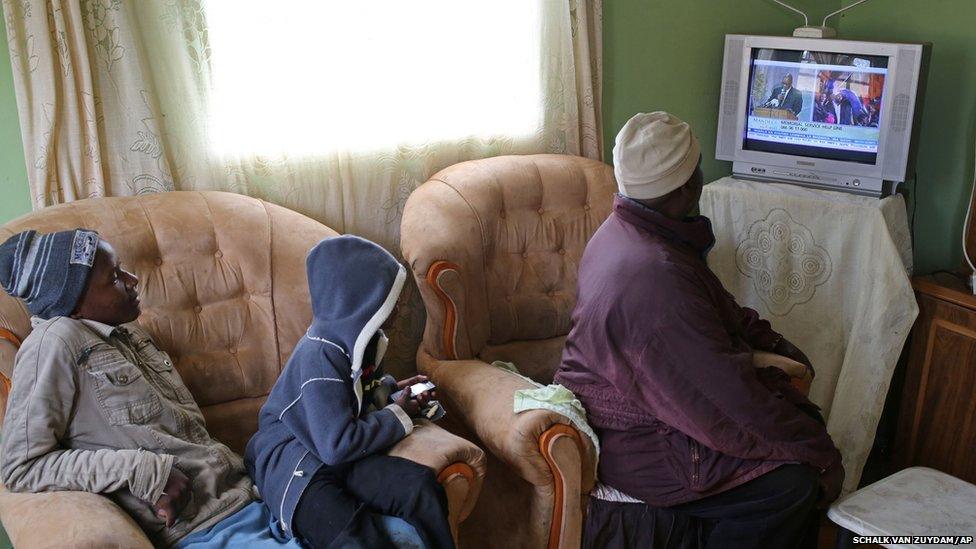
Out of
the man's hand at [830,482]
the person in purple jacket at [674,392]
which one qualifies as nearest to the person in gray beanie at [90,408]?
the person in purple jacket at [674,392]

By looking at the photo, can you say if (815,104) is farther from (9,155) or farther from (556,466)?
(9,155)

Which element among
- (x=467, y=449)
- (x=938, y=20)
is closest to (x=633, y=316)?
(x=467, y=449)

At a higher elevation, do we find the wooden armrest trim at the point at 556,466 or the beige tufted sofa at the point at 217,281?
the beige tufted sofa at the point at 217,281

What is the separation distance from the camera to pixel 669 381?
70.1 inches

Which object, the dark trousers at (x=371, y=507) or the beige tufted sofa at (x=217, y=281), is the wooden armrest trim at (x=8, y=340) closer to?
the beige tufted sofa at (x=217, y=281)

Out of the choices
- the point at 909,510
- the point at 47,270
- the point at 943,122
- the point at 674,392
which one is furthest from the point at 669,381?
the point at 943,122

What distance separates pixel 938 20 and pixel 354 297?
2284mm

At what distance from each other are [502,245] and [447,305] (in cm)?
33

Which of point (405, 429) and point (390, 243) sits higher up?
point (390, 243)

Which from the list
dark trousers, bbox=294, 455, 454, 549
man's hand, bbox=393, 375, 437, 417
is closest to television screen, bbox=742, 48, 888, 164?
man's hand, bbox=393, 375, 437, 417

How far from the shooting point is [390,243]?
8.84ft

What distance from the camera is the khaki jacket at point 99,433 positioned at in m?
1.61

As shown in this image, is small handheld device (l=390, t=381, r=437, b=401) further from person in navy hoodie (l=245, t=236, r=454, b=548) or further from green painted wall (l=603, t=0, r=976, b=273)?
green painted wall (l=603, t=0, r=976, b=273)

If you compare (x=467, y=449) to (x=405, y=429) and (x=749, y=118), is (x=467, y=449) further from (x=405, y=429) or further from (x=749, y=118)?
(x=749, y=118)
